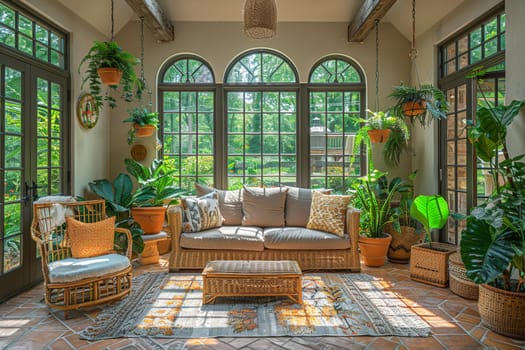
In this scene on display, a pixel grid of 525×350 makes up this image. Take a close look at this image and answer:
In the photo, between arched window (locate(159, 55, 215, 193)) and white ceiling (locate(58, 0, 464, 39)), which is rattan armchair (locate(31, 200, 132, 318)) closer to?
arched window (locate(159, 55, 215, 193))

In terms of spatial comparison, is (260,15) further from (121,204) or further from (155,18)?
(121,204)

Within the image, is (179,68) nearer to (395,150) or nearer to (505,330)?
(395,150)

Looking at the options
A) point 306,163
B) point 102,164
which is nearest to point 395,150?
point 306,163

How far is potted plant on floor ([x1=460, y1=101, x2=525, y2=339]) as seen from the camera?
2.44m

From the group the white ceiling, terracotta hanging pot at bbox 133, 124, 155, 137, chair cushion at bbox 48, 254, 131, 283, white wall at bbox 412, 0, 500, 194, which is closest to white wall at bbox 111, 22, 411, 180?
the white ceiling

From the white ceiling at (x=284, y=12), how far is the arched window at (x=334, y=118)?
0.69 meters

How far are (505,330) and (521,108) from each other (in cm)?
186

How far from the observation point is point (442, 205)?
3.74 metres

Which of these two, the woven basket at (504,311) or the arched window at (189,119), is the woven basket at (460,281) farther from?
the arched window at (189,119)

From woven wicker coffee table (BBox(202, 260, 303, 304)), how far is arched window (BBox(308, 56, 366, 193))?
98.9 inches

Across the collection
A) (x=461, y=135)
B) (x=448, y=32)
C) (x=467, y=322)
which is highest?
(x=448, y=32)

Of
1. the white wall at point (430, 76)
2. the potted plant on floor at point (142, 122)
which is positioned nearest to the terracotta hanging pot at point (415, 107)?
the white wall at point (430, 76)

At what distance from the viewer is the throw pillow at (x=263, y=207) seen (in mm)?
4539

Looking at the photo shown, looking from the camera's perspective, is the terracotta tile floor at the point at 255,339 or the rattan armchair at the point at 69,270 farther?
the rattan armchair at the point at 69,270
